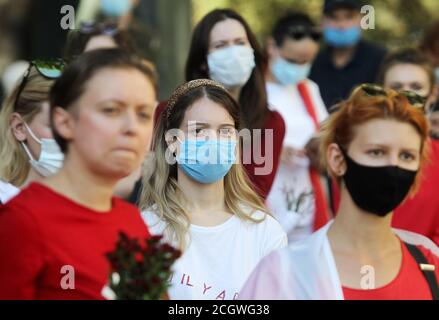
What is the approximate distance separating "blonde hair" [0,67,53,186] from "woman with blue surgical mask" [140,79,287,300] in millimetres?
543

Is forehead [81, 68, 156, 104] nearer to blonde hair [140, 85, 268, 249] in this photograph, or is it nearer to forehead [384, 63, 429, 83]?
blonde hair [140, 85, 268, 249]

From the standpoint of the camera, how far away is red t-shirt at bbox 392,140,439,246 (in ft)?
17.5

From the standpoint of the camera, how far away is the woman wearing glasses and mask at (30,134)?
480 centimetres

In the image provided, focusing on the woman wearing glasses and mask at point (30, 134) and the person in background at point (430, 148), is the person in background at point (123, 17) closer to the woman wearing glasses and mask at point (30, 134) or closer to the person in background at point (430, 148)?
the person in background at point (430, 148)

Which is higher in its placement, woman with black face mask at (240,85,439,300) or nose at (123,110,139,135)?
nose at (123,110,139,135)

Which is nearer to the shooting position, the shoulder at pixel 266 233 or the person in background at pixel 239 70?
the shoulder at pixel 266 233

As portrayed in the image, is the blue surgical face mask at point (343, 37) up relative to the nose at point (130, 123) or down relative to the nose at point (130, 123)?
down

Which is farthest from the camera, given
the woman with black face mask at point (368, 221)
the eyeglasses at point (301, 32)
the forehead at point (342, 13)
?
the forehead at point (342, 13)

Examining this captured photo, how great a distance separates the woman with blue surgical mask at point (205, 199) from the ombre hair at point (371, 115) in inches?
16.3

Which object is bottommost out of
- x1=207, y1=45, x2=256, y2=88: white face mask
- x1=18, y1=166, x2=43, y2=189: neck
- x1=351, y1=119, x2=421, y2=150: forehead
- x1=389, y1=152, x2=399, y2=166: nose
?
x1=18, y1=166, x2=43, y2=189: neck

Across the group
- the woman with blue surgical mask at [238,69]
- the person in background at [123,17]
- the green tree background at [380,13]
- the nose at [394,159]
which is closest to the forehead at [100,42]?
the woman with blue surgical mask at [238,69]

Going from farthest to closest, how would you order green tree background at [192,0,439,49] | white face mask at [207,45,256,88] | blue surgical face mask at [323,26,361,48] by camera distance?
green tree background at [192,0,439,49] < blue surgical face mask at [323,26,361,48] < white face mask at [207,45,256,88]

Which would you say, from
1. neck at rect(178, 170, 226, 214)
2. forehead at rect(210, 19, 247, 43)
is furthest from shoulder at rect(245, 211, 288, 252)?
forehead at rect(210, 19, 247, 43)
